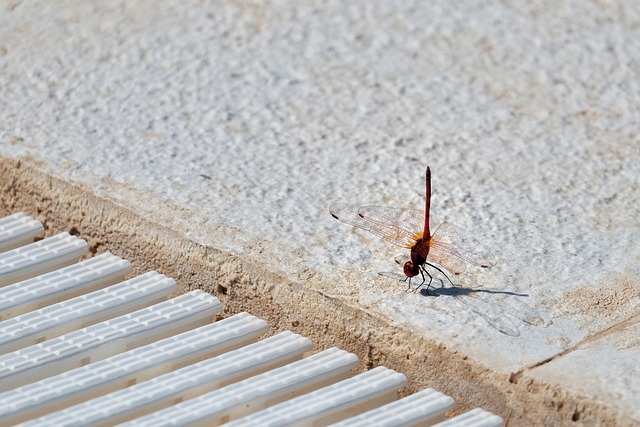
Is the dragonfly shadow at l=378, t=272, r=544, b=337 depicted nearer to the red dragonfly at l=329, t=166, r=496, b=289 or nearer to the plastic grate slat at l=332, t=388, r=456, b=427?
the red dragonfly at l=329, t=166, r=496, b=289

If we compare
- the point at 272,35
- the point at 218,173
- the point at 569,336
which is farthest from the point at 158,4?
the point at 569,336

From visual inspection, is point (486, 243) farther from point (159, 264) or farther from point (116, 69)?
point (116, 69)

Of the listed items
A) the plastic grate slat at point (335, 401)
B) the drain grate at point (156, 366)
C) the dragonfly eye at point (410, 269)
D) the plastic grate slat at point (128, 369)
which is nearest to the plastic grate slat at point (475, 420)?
the drain grate at point (156, 366)

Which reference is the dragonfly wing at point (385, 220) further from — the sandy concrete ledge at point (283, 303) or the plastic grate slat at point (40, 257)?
the plastic grate slat at point (40, 257)

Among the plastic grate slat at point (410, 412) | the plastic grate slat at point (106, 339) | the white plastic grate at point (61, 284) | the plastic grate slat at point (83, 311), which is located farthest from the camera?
the white plastic grate at point (61, 284)

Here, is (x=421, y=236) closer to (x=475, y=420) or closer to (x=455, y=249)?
(x=455, y=249)

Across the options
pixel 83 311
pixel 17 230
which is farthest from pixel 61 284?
pixel 17 230
